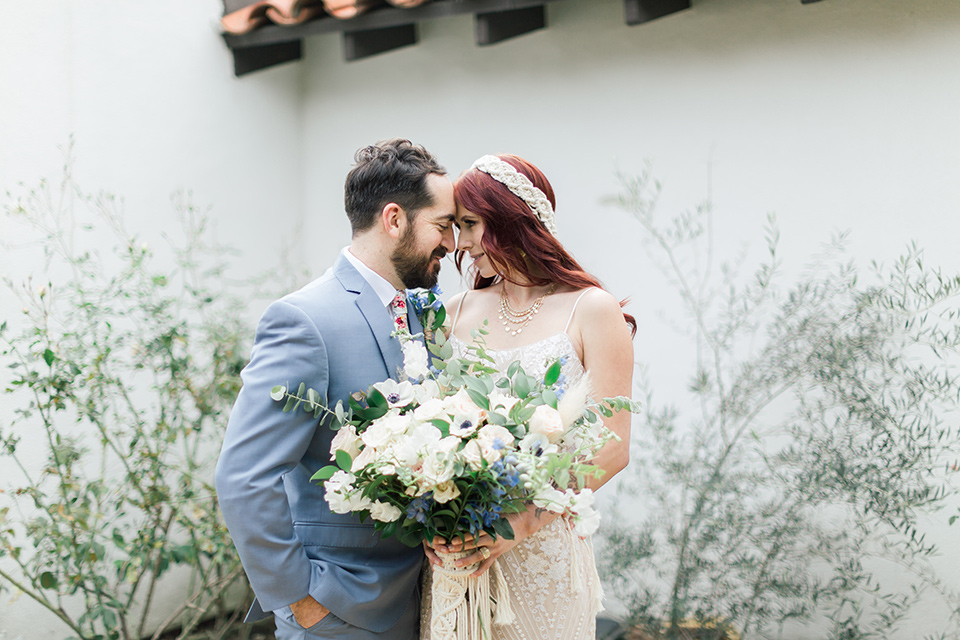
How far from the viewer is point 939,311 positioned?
3.18 meters

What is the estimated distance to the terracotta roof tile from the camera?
4.15m

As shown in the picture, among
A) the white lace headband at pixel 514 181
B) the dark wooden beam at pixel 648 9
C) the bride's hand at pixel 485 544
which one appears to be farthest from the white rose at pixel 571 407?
the dark wooden beam at pixel 648 9

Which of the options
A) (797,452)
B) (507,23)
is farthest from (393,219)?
(507,23)

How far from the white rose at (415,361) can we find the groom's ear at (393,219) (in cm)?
42

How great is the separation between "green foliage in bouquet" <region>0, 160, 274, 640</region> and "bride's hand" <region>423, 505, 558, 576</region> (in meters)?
2.16

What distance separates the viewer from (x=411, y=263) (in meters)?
2.16

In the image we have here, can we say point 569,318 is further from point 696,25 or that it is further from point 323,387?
point 696,25

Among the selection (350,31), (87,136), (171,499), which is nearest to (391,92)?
(350,31)

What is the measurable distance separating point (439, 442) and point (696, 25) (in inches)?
124

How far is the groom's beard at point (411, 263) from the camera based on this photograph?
2.14 metres

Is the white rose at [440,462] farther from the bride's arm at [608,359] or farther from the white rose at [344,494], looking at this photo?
the bride's arm at [608,359]

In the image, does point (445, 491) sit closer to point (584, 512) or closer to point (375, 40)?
point (584, 512)

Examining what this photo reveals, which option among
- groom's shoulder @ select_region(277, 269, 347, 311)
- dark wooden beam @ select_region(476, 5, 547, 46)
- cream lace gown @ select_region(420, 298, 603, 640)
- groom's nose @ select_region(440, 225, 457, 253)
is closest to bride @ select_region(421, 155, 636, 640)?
cream lace gown @ select_region(420, 298, 603, 640)

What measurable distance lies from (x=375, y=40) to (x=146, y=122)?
1470 millimetres
